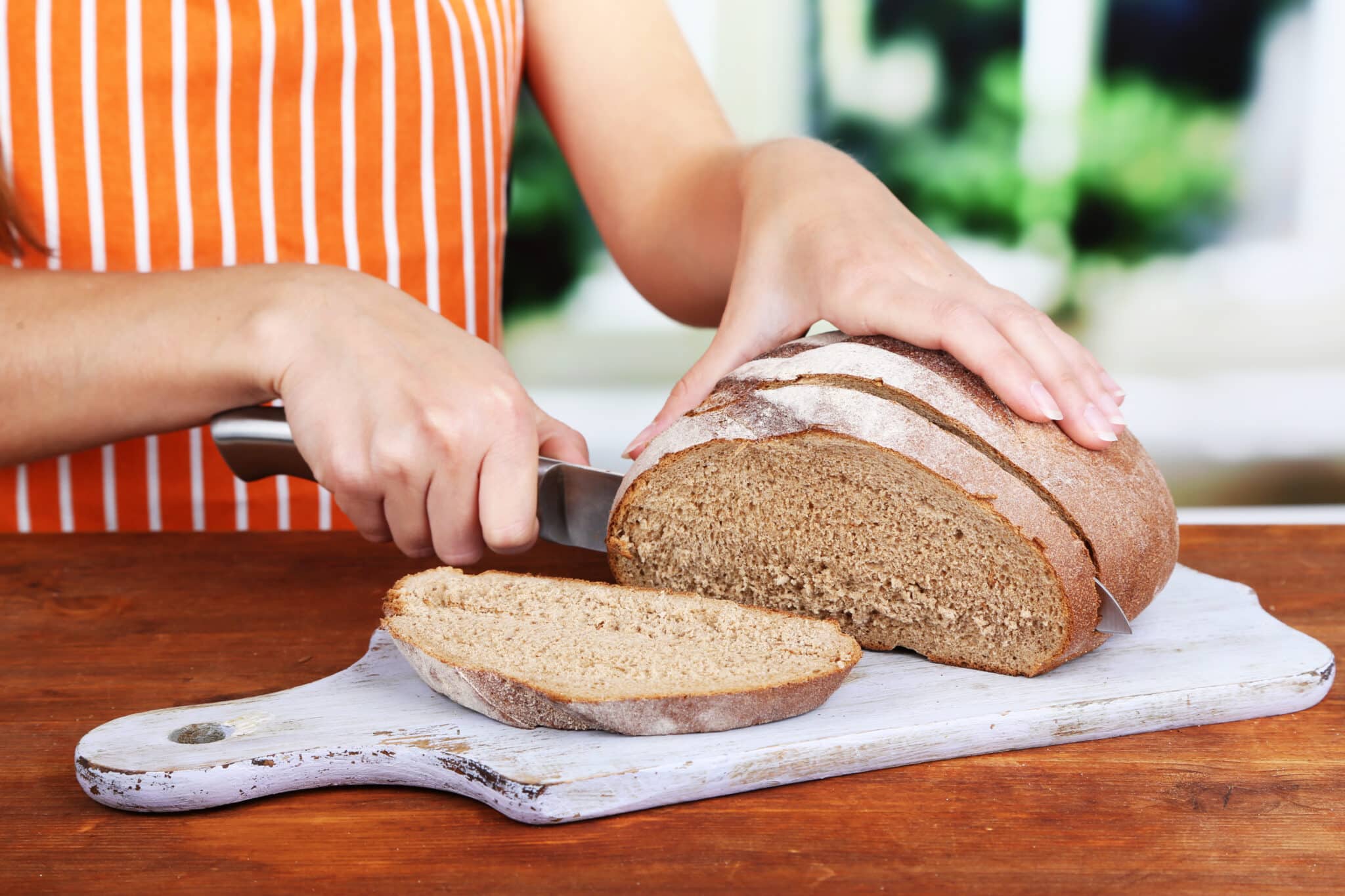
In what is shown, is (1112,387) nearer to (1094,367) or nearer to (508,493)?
(1094,367)

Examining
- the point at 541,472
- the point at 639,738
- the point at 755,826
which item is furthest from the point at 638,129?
the point at 755,826

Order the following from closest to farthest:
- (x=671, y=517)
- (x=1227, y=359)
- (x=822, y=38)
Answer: (x=671, y=517), (x=822, y=38), (x=1227, y=359)

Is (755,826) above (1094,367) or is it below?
below

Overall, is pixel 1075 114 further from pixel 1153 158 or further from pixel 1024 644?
pixel 1024 644

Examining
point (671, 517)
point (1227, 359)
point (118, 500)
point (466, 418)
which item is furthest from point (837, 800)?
point (1227, 359)

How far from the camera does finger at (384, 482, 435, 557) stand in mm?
1324

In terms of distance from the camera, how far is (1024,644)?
1243 mm

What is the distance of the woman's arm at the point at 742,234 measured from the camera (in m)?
1.27

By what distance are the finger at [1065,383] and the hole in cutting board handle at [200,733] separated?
0.86 metres

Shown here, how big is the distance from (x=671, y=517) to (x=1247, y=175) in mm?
3256

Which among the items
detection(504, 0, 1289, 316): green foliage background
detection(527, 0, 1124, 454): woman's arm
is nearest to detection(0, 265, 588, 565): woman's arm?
detection(527, 0, 1124, 454): woman's arm

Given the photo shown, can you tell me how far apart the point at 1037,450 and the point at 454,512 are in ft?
2.03

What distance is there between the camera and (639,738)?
1.08 meters

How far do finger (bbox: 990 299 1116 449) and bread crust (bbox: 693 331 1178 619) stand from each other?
2cm
